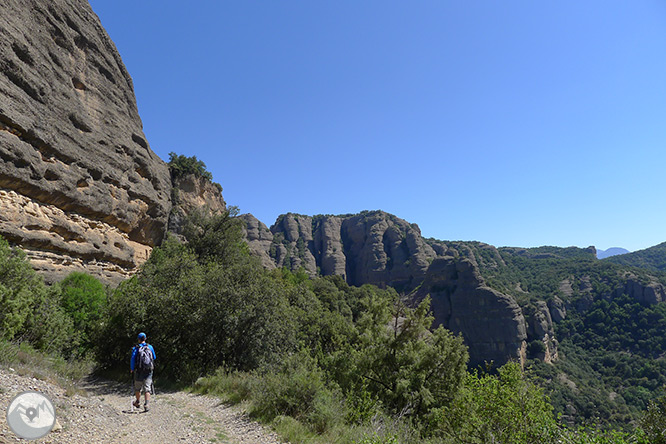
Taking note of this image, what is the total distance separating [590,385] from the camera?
50719 mm

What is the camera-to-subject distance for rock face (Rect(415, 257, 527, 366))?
193 ft

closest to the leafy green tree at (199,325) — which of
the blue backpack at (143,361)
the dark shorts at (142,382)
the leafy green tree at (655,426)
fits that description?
the dark shorts at (142,382)

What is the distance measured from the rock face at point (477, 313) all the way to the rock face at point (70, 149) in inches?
1853

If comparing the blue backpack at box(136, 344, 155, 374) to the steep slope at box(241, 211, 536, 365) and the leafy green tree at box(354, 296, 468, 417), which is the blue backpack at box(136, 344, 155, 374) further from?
the steep slope at box(241, 211, 536, 365)

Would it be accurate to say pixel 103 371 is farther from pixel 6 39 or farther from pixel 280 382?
pixel 6 39

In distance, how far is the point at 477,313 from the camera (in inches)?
2496

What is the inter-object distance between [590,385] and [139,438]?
67.0 m

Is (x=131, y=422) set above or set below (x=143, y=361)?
below

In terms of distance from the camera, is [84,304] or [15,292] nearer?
[15,292]

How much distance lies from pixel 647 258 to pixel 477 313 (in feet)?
354

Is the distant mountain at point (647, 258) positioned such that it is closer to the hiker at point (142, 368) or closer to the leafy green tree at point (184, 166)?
the leafy green tree at point (184, 166)

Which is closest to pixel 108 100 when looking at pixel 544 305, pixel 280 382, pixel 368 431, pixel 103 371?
pixel 103 371

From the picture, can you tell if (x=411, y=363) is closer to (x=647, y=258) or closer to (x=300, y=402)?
(x=300, y=402)

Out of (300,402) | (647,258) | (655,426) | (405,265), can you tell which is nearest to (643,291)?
(405,265)
